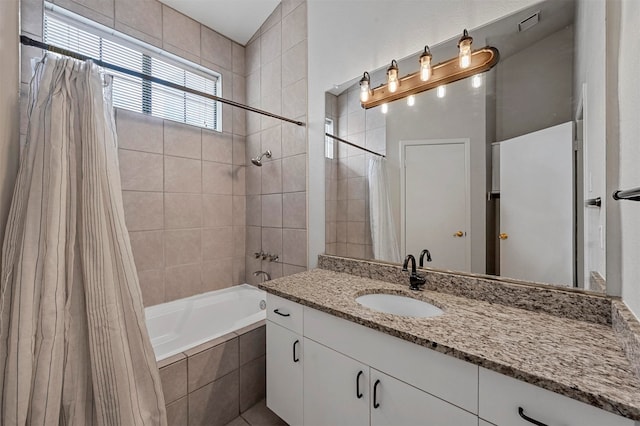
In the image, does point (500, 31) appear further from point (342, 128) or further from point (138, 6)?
point (138, 6)

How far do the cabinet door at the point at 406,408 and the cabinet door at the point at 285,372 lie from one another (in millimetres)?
432

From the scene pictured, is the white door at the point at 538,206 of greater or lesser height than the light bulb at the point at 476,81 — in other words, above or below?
below

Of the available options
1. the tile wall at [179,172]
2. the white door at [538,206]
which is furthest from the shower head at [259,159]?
the white door at [538,206]

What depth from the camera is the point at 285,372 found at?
4.62 ft

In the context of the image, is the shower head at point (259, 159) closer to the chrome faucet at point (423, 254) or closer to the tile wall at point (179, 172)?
the tile wall at point (179, 172)

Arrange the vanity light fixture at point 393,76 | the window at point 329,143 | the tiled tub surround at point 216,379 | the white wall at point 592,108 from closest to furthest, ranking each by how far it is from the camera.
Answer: the white wall at point 592,108, the tiled tub surround at point 216,379, the vanity light fixture at point 393,76, the window at point 329,143

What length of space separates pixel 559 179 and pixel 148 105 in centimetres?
265

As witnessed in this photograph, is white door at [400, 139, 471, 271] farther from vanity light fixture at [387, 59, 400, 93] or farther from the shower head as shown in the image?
the shower head

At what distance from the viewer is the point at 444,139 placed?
1.45 metres

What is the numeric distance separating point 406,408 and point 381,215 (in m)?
1.02

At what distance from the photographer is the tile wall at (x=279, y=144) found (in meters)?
2.15

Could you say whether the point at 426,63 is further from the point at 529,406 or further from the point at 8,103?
the point at 8,103

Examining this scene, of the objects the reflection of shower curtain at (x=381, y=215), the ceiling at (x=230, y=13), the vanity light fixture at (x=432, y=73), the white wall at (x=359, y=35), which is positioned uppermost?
the ceiling at (x=230, y=13)

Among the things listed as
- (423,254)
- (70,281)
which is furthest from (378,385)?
(70,281)
